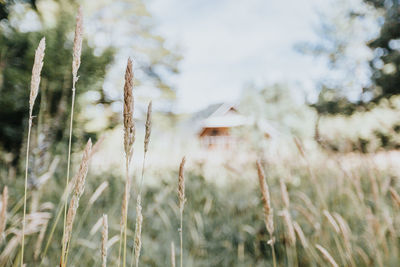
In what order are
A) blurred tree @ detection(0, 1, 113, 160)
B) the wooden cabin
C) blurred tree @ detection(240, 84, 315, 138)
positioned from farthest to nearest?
blurred tree @ detection(240, 84, 315, 138) < the wooden cabin < blurred tree @ detection(0, 1, 113, 160)

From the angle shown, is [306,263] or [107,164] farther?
[107,164]

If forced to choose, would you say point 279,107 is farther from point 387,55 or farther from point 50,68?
point 50,68

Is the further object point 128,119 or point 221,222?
point 221,222

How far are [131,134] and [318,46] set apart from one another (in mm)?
17529

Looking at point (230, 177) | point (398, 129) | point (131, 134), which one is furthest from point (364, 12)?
point (131, 134)

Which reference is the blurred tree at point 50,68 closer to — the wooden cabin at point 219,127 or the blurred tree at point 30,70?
the blurred tree at point 30,70

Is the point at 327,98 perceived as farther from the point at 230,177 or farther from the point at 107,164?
the point at 107,164

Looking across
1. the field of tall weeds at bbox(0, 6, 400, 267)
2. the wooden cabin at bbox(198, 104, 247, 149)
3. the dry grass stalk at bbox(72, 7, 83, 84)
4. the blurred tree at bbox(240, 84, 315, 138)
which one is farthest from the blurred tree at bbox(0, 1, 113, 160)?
the blurred tree at bbox(240, 84, 315, 138)

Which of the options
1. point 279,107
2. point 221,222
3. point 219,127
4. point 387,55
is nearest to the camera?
point 221,222

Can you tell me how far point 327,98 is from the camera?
11.4 m

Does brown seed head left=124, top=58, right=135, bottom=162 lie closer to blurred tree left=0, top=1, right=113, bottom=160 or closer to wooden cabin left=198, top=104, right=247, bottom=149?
blurred tree left=0, top=1, right=113, bottom=160

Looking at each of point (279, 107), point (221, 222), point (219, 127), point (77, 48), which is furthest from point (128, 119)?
point (279, 107)

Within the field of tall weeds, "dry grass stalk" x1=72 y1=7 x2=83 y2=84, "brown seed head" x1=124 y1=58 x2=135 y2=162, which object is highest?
"dry grass stalk" x1=72 y1=7 x2=83 y2=84

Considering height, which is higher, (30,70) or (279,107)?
(279,107)
